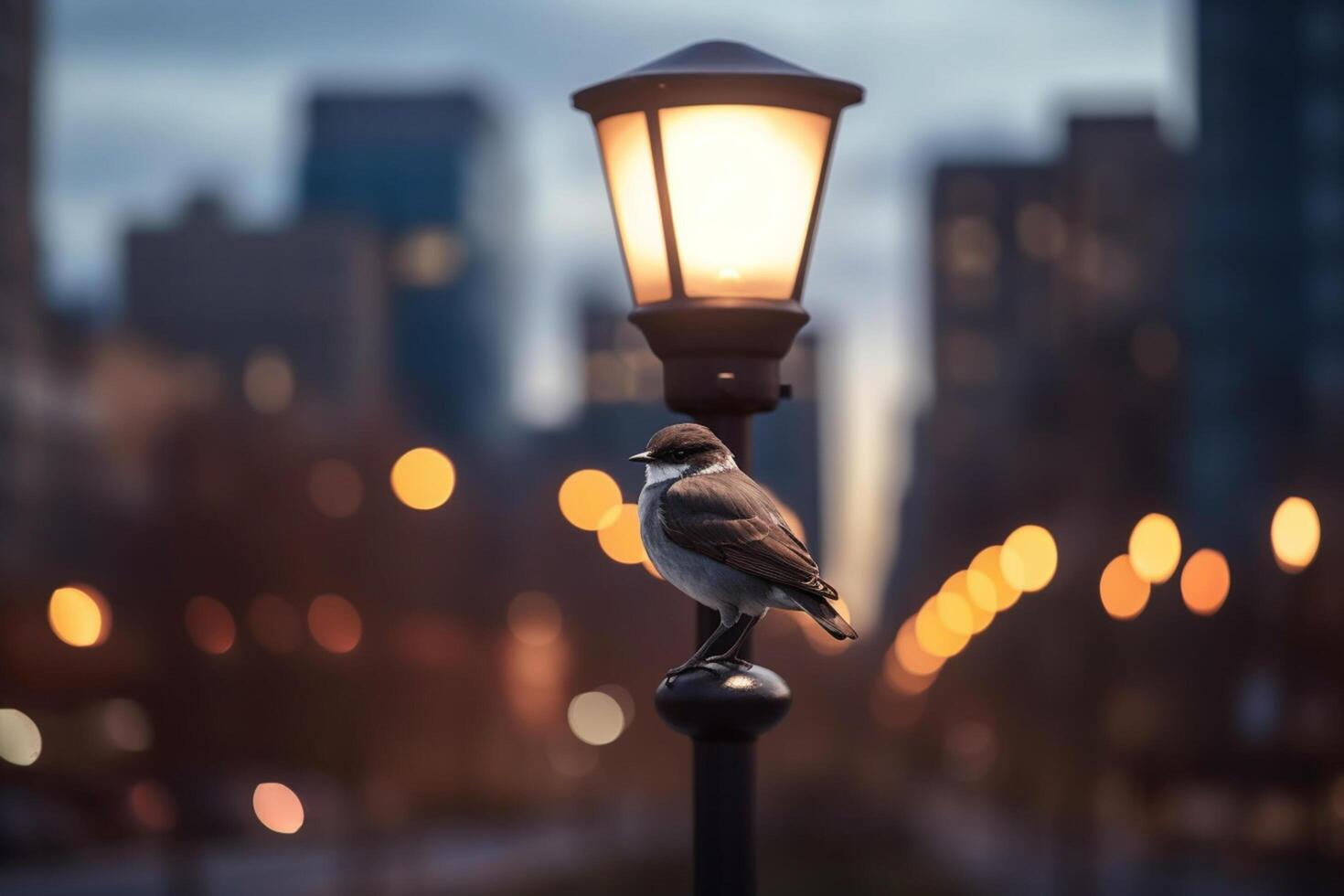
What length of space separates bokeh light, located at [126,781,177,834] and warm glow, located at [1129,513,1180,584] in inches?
880

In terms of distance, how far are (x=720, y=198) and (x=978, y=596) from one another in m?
47.9

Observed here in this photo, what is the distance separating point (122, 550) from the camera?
5600 cm

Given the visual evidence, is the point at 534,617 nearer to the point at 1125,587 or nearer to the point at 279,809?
the point at 279,809

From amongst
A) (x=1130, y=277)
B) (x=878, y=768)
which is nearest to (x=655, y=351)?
(x=878, y=768)

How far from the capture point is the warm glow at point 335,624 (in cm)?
5197

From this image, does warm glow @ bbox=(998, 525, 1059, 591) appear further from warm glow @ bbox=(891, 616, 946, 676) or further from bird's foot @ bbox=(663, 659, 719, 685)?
bird's foot @ bbox=(663, 659, 719, 685)

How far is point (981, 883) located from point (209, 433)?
28608 mm

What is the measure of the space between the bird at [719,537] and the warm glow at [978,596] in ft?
146

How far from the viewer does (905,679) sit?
10281cm

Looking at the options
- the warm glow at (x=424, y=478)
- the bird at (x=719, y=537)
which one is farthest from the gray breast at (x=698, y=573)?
the warm glow at (x=424, y=478)

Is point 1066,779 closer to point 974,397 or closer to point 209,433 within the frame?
point 209,433

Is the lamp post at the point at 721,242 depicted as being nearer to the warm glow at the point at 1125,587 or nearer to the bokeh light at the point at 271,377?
the warm glow at the point at 1125,587

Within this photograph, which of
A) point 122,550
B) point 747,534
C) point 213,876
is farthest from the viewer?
point 122,550

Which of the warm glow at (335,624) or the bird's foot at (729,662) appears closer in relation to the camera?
the bird's foot at (729,662)
